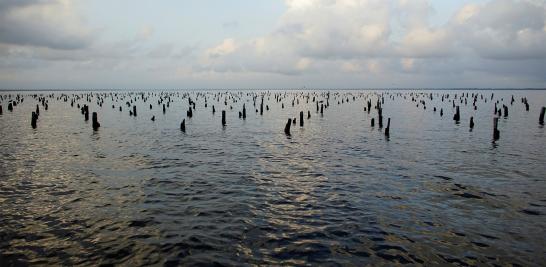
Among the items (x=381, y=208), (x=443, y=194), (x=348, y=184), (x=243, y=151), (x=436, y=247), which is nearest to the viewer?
(x=436, y=247)

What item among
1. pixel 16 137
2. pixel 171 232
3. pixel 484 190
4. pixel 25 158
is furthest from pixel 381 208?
pixel 16 137

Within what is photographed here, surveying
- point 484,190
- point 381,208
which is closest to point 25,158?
point 381,208

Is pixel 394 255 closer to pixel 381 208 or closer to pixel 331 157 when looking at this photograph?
pixel 381 208

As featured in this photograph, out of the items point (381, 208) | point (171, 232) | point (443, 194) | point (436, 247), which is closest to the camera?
point (436, 247)

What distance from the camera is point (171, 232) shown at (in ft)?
35.0

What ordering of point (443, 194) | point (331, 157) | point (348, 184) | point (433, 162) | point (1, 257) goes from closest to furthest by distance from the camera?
point (1, 257), point (443, 194), point (348, 184), point (433, 162), point (331, 157)

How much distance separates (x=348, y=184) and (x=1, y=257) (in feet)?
39.7

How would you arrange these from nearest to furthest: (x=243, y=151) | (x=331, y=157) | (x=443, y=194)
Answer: (x=443, y=194)
(x=331, y=157)
(x=243, y=151)

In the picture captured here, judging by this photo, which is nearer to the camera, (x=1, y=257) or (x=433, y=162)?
(x=1, y=257)

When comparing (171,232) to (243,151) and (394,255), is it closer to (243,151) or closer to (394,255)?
(394,255)

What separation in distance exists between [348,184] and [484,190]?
538cm

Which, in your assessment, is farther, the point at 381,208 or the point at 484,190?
the point at 484,190

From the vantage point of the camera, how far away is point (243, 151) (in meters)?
25.0

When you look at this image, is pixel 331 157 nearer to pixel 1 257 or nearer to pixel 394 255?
pixel 394 255
